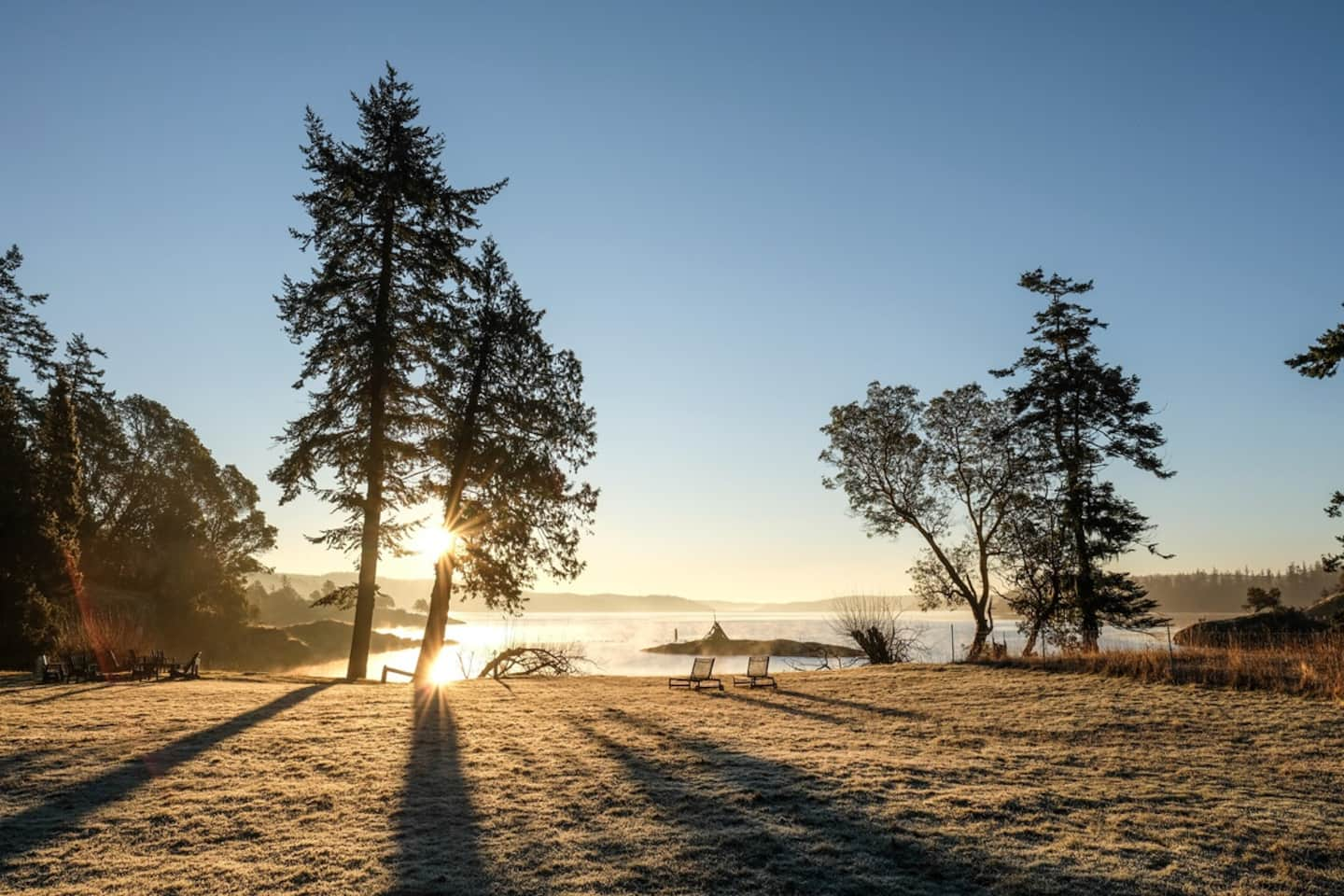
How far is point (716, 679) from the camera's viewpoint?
23766 mm

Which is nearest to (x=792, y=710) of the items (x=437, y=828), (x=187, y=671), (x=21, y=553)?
(x=437, y=828)

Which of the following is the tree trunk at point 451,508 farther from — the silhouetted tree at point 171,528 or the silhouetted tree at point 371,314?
the silhouetted tree at point 171,528

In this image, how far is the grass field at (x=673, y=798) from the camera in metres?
7.16

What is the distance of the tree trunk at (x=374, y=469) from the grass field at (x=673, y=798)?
291 inches

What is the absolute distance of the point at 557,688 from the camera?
2206 cm

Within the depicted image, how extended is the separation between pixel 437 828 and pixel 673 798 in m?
2.90

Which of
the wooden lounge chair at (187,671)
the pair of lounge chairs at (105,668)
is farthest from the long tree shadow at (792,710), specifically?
the wooden lounge chair at (187,671)

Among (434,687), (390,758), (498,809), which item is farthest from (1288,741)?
(434,687)

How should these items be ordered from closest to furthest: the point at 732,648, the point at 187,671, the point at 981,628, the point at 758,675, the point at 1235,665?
the point at 1235,665 < the point at 758,675 < the point at 187,671 < the point at 981,628 < the point at 732,648

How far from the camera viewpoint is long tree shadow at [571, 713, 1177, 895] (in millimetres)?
6887

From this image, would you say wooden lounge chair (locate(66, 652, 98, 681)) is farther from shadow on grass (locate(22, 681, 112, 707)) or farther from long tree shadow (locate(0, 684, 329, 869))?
long tree shadow (locate(0, 684, 329, 869))

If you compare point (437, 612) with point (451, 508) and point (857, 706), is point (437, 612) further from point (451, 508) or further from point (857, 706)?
point (857, 706)

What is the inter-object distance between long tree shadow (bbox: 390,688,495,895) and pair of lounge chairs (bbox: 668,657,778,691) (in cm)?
1075

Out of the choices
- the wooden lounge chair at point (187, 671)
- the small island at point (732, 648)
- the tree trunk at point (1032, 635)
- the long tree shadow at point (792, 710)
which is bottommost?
the small island at point (732, 648)
